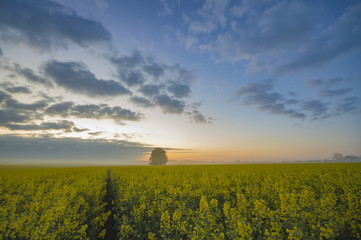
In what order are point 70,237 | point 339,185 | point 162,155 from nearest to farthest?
1. point 70,237
2. point 339,185
3. point 162,155

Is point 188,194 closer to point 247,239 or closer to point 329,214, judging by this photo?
point 247,239

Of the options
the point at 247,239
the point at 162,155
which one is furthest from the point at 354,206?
the point at 162,155

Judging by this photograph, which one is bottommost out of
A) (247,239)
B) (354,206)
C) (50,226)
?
(50,226)

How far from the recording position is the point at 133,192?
792 cm

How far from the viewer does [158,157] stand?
287ft

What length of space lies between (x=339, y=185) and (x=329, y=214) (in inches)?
294

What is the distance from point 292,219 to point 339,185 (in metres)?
7.68

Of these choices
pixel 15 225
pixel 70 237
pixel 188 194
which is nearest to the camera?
pixel 15 225

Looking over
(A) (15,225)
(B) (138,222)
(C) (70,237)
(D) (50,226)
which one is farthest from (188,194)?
(A) (15,225)

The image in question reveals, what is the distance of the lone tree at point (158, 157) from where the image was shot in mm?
86375

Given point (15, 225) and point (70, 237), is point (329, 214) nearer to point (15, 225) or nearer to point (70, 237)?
point (70, 237)

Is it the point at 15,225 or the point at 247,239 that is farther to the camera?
the point at 15,225

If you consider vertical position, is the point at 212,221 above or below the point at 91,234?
above

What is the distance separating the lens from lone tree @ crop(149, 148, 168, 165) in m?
86.4
